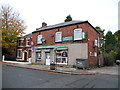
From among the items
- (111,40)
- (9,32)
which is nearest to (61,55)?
(9,32)

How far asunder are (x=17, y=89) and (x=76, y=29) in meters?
12.6

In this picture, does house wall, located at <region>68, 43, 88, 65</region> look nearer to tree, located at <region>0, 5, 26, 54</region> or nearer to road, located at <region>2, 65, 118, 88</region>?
road, located at <region>2, 65, 118, 88</region>

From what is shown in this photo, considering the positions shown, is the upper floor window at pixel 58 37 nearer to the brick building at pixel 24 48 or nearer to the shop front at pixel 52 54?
the shop front at pixel 52 54

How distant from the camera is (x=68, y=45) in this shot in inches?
645

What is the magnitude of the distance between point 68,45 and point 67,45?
0.18m

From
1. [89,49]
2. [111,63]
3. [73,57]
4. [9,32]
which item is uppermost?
[9,32]

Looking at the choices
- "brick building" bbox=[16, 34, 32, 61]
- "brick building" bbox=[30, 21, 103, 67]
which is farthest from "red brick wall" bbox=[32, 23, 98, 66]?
"brick building" bbox=[16, 34, 32, 61]

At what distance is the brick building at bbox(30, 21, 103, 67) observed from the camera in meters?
15.2

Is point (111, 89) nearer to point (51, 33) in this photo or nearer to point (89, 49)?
point (89, 49)

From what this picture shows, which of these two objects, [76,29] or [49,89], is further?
[76,29]

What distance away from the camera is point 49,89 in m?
5.75

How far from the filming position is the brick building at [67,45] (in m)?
15.2

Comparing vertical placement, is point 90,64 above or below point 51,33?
below

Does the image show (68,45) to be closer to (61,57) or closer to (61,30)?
(61,57)
